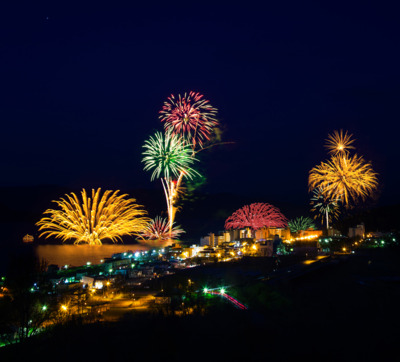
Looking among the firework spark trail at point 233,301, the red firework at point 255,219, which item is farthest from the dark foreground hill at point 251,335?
the red firework at point 255,219

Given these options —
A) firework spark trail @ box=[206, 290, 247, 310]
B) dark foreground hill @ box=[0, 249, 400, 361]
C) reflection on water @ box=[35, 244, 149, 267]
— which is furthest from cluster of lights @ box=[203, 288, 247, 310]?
reflection on water @ box=[35, 244, 149, 267]

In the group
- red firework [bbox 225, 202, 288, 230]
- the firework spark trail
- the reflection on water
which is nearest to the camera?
the firework spark trail

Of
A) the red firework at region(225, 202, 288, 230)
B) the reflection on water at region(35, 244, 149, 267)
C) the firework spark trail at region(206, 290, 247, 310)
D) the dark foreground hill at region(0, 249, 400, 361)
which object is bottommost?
the dark foreground hill at region(0, 249, 400, 361)

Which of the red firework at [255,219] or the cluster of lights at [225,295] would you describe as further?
Result: the red firework at [255,219]

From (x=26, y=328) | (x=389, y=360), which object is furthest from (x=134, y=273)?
(x=389, y=360)

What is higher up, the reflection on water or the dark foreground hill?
the reflection on water

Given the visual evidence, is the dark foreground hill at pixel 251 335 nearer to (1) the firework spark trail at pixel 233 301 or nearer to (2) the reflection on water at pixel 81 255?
(1) the firework spark trail at pixel 233 301

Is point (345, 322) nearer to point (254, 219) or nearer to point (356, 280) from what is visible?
point (356, 280)

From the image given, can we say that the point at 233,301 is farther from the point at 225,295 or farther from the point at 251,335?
the point at 251,335

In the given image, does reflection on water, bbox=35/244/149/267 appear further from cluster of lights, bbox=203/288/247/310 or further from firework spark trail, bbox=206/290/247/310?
firework spark trail, bbox=206/290/247/310
